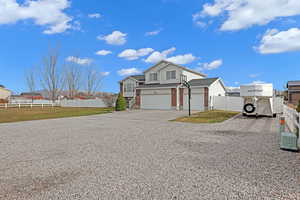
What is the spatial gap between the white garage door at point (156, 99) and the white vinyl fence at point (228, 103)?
218 inches

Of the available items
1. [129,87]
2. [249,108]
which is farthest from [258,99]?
[129,87]

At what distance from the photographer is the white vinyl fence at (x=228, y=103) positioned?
855 inches

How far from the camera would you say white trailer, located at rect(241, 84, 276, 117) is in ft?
43.5

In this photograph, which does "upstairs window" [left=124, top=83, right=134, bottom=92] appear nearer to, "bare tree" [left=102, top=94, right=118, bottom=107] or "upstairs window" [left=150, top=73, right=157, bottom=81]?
"bare tree" [left=102, top=94, right=118, bottom=107]

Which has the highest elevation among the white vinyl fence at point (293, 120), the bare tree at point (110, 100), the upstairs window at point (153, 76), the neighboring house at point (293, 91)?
the upstairs window at point (153, 76)

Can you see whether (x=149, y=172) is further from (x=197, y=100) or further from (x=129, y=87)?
(x=129, y=87)

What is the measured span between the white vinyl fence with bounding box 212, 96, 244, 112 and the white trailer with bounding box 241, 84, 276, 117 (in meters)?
7.89

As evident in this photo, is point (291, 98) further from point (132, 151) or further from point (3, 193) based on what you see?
point (3, 193)

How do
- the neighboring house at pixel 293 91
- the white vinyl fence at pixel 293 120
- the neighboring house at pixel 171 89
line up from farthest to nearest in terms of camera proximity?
the neighboring house at pixel 293 91, the neighboring house at pixel 171 89, the white vinyl fence at pixel 293 120

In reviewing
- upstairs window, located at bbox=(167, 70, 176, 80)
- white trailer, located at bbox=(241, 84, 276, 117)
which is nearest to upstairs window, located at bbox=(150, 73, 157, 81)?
upstairs window, located at bbox=(167, 70, 176, 80)

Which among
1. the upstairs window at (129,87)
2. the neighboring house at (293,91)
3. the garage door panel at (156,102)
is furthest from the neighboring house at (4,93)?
the neighboring house at (293,91)

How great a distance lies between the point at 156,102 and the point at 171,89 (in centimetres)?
272

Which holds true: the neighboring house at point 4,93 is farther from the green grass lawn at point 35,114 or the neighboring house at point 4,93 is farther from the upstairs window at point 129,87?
the upstairs window at point 129,87

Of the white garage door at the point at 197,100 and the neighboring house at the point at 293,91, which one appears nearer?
the white garage door at the point at 197,100
